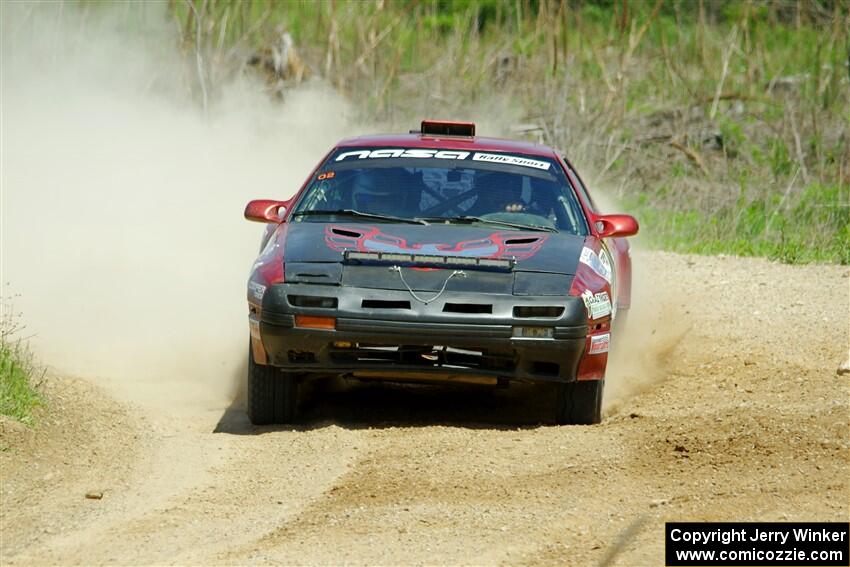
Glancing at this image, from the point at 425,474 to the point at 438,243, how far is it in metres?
1.61

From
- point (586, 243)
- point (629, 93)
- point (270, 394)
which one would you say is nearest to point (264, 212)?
point (270, 394)

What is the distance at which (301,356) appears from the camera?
6.90 meters

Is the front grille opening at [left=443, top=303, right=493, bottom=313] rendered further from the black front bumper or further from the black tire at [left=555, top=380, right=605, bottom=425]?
the black tire at [left=555, top=380, right=605, bottom=425]

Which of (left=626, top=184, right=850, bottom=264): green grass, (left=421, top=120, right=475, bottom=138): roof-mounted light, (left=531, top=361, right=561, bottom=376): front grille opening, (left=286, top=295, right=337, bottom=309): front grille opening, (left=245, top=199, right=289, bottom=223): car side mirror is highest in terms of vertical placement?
(left=421, top=120, right=475, bottom=138): roof-mounted light

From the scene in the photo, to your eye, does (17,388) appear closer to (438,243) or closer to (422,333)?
(422,333)

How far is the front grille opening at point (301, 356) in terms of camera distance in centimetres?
687

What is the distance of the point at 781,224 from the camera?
14.9 metres

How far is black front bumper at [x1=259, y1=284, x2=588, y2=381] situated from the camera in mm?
6699

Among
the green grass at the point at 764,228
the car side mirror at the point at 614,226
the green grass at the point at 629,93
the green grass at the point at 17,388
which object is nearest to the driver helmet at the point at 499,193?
the car side mirror at the point at 614,226

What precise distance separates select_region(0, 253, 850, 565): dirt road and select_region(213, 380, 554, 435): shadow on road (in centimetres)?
2

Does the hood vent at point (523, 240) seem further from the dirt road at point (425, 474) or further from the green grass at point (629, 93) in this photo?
the green grass at point (629, 93)

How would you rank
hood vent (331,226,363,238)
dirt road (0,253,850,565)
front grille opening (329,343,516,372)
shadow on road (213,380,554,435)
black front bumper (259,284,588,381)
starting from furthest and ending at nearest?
1. shadow on road (213,380,554,435)
2. hood vent (331,226,363,238)
3. front grille opening (329,343,516,372)
4. black front bumper (259,284,588,381)
5. dirt road (0,253,850,565)

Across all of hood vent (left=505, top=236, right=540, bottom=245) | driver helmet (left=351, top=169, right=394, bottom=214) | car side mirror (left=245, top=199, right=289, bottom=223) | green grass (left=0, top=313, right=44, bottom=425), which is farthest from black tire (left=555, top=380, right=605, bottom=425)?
green grass (left=0, top=313, right=44, bottom=425)

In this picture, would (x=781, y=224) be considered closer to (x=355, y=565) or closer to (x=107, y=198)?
(x=107, y=198)
